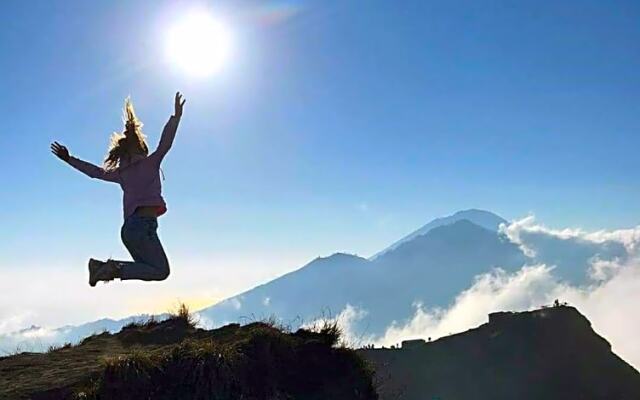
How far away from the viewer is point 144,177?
326 inches

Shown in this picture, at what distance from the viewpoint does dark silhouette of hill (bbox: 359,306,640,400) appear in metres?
95.4

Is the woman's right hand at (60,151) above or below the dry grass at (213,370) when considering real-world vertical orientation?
above

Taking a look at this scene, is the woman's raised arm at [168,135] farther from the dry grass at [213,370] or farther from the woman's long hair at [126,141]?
the dry grass at [213,370]

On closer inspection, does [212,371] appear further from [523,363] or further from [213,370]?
[523,363]

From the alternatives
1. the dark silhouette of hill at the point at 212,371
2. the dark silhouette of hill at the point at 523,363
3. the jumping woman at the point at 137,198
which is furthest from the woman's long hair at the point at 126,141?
the dark silhouette of hill at the point at 523,363

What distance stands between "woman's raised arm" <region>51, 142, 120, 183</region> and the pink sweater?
0.02 metres

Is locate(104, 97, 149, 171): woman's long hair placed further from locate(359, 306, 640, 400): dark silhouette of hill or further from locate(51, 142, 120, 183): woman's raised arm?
locate(359, 306, 640, 400): dark silhouette of hill

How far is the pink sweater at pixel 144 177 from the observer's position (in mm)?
8289

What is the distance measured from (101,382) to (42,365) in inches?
80.4

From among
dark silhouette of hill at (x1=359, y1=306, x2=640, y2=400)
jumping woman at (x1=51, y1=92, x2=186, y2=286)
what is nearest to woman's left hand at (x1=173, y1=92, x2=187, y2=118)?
jumping woman at (x1=51, y1=92, x2=186, y2=286)

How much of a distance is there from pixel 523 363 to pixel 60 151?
331 ft

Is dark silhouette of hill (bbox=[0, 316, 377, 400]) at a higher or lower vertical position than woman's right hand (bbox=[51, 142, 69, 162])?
lower

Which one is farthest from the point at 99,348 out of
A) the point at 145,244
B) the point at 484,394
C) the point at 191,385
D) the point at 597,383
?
the point at 597,383

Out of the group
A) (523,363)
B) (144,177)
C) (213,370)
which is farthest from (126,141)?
(523,363)
